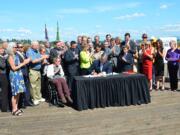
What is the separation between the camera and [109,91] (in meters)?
7.91

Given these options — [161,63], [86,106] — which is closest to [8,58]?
[86,106]

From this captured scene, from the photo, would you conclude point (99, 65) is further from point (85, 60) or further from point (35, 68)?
point (35, 68)

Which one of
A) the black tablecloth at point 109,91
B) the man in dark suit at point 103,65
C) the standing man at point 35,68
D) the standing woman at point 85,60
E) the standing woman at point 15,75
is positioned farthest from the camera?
the standing woman at point 85,60

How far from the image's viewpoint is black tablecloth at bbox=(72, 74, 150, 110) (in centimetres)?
773

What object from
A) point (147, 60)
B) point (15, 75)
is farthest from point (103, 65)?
point (15, 75)

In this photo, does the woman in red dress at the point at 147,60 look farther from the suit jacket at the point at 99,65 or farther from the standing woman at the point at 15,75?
the standing woman at the point at 15,75

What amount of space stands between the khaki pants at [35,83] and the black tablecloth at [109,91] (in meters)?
0.96

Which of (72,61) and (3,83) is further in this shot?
(72,61)

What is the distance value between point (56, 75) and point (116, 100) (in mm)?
1508

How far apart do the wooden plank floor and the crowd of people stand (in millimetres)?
462

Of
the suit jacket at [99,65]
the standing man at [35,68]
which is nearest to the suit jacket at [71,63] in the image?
the suit jacket at [99,65]

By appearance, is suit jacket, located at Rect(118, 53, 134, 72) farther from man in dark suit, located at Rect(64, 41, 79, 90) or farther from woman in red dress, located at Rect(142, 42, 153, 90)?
man in dark suit, located at Rect(64, 41, 79, 90)

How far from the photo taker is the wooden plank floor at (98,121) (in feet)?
19.9

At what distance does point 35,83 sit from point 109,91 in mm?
1764
